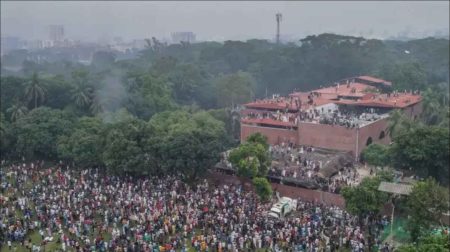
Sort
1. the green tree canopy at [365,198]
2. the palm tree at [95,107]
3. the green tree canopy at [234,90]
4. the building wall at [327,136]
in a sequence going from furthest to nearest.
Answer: the green tree canopy at [234,90], the palm tree at [95,107], the building wall at [327,136], the green tree canopy at [365,198]

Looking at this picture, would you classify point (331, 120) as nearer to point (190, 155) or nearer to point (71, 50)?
point (190, 155)

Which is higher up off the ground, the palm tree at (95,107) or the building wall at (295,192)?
the palm tree at (95,107)

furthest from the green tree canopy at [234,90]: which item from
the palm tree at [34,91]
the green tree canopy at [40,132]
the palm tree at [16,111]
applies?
the green tree canopy at [40,132]

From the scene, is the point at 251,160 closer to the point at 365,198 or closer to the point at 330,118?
the point at 365,198

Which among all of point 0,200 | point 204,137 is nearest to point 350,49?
point 204,137

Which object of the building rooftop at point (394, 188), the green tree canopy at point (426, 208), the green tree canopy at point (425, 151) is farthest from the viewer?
the green tree canopy at point (425, 151)

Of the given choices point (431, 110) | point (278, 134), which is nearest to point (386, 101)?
point (431, 110)

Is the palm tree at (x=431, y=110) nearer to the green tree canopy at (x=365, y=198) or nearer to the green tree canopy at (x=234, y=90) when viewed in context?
the green tree canopy at (x=365, y=198)
